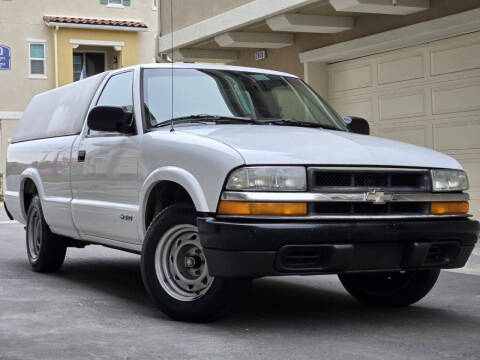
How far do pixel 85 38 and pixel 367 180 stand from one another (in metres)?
31.8

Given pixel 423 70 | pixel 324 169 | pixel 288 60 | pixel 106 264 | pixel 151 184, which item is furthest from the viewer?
pixel 288 60

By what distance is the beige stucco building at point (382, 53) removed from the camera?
12.6m

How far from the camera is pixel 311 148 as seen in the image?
228 inches

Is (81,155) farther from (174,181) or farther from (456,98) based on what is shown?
(456,98)

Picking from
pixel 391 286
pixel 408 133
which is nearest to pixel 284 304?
pixel 391 286

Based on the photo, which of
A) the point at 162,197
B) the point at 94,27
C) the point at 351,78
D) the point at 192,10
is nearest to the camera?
the point at 162,197

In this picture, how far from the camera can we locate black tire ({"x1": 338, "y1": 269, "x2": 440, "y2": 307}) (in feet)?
21.7

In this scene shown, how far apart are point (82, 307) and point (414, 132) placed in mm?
8026

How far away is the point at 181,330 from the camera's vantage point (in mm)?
5742

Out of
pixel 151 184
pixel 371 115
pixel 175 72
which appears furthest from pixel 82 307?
pixel 371 115

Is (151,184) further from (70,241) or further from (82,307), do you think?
(70,241)

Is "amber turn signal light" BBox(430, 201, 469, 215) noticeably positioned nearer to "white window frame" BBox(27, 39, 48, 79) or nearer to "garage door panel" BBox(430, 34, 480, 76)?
"garage door panel" BBox(430, 34, 480, 76)

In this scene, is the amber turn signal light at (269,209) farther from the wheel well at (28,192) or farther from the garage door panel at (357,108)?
the garage door panel at (357,108)

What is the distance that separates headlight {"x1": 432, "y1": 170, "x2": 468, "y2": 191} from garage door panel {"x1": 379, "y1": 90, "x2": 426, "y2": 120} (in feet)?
24.2
